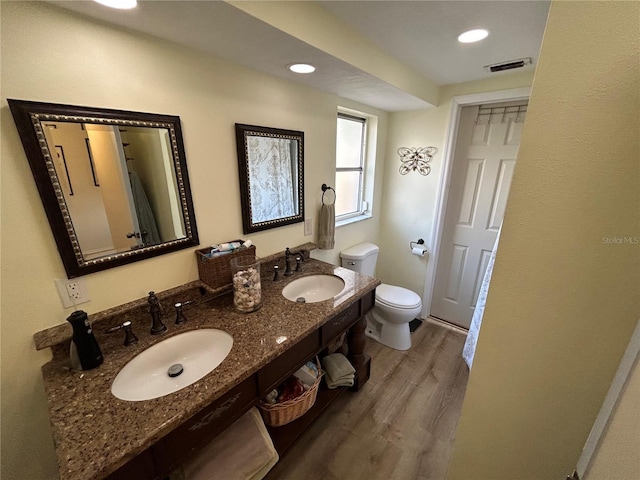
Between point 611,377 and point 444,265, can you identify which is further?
point 444,265

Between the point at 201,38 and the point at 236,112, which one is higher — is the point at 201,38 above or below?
above

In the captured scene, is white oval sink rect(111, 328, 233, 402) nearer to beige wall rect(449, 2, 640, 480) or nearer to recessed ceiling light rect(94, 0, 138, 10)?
beige wall rect(449, 2, 640, 480)

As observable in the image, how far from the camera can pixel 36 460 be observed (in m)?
0.96

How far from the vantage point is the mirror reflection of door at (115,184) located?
0.88 metres

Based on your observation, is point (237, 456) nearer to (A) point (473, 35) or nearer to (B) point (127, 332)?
(B) point (127, 332)

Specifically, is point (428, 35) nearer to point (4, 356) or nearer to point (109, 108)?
point (109, 108)

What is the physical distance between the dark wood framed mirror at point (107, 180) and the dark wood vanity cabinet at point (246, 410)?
678 mm

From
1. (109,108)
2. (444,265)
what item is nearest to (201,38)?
(109,108)

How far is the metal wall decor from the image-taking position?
88.6 inches

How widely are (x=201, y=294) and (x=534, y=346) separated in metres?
1.36

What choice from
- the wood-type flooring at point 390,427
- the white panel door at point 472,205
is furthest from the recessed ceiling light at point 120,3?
the white panel door at point 472,205

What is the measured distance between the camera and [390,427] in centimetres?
157

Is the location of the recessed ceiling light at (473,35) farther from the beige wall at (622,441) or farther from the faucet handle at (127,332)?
the faucet handle at (127,332)

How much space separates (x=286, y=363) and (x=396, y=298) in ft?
→ 4.33
